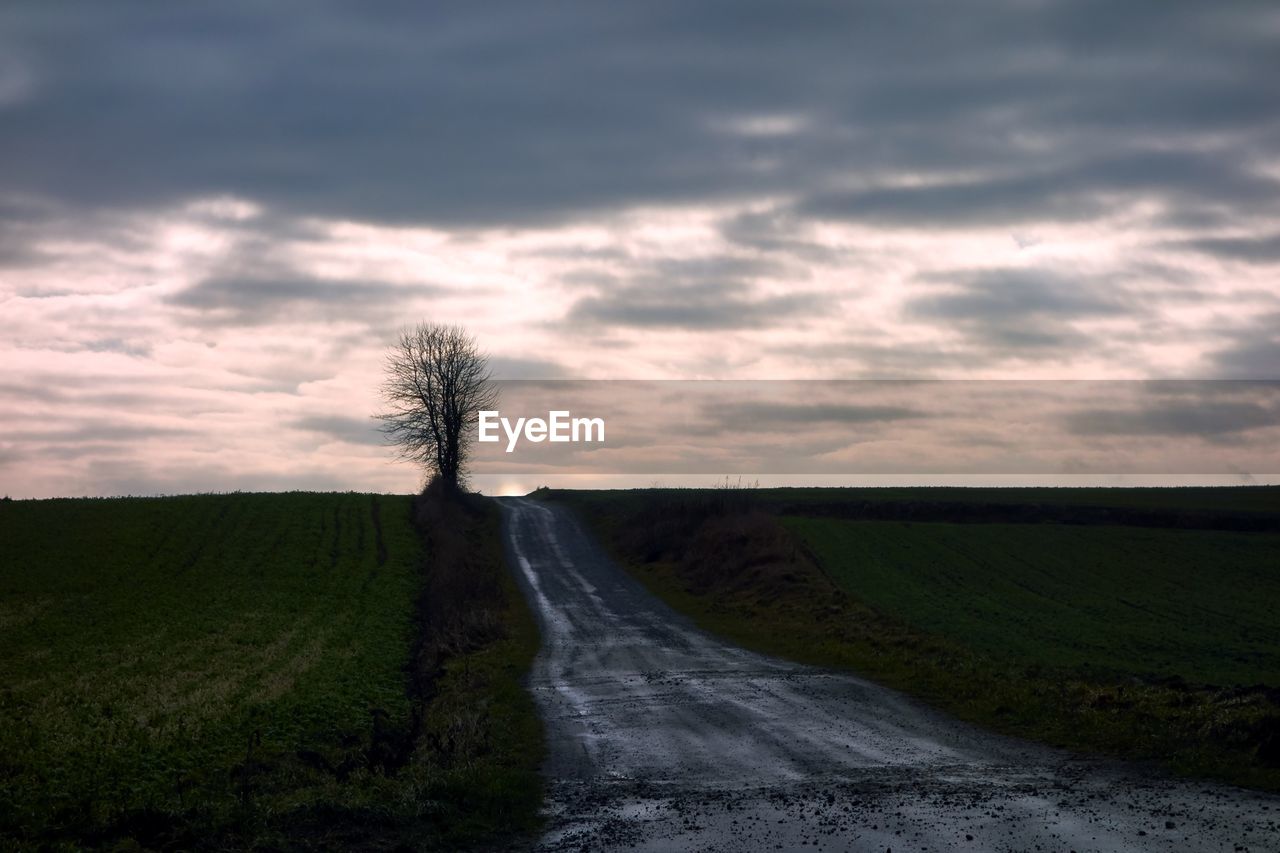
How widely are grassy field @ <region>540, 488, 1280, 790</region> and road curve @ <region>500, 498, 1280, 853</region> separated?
5.48 ft

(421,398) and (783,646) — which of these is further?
(421,398)

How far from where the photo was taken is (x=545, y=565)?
5419cm

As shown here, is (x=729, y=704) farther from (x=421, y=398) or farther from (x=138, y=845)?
(x=421, y=398)

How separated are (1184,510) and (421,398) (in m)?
57.0

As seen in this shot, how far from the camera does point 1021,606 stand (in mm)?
40594

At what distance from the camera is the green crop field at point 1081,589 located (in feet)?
101

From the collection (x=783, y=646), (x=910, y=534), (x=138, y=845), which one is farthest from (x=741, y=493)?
(x=138, y=845)

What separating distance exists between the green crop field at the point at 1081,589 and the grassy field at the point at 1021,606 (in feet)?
0.46

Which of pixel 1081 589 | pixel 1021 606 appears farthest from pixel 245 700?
pixel 1081 589

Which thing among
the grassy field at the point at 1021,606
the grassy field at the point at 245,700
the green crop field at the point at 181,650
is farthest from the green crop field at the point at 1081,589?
the green crop field at the point at 181,650

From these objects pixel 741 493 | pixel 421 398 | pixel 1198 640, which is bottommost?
pixel 1198 640

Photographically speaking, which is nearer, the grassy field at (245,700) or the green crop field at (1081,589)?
the grassy field at (245,700)

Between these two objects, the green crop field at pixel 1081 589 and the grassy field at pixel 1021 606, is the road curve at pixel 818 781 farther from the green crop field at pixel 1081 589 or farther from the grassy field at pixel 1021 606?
the green crop field at pixel 1081 589

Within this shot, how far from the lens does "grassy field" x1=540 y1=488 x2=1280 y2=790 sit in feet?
60.8
